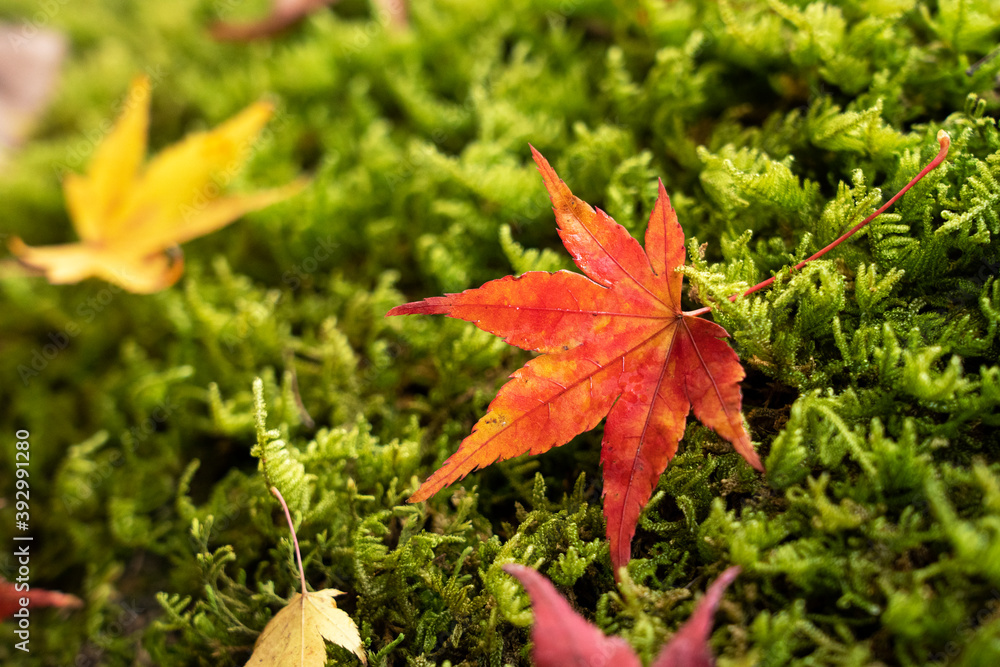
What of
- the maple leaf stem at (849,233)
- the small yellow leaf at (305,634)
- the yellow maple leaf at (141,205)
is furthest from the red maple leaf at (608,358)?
the yellow maple leaf at (141,205)

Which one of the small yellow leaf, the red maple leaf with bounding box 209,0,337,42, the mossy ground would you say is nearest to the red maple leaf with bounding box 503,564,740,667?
the mossy ground

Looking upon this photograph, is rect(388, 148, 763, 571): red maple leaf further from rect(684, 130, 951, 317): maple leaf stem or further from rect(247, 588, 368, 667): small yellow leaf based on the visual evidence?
rect(247, 588, 368, 667): small yellow leaf

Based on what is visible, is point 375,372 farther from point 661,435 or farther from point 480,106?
point 480,106

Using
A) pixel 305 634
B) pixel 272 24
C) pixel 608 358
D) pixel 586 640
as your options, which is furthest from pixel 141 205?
pixel 586 640

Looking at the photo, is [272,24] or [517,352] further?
[272,24]

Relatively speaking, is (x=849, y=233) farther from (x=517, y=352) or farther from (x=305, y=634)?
(x=305, y=634)
